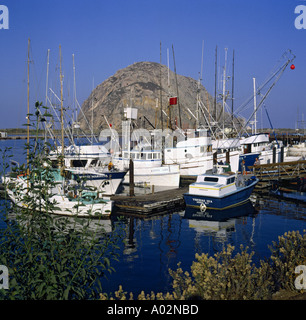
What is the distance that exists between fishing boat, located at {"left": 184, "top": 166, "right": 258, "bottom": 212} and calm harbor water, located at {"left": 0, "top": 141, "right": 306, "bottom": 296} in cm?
85

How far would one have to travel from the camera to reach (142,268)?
15789 mm

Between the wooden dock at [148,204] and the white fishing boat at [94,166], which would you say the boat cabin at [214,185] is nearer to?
the wooden dock at [148,204]

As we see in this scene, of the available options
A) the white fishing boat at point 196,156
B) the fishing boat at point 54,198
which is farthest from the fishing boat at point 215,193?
the white fishing boat at point 196,156

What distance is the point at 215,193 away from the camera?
83.6 ft

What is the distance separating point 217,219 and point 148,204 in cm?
571

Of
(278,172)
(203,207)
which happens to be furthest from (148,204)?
(278,172)

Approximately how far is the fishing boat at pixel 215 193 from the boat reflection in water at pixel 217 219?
0.42 m

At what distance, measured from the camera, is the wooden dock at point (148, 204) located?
1024 inches

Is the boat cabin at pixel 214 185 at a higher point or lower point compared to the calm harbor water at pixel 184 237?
higher

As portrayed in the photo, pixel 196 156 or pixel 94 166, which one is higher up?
pixel 196 156

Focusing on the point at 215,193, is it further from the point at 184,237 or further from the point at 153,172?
the point at 153,172

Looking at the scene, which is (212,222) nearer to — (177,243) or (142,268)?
(177,243)

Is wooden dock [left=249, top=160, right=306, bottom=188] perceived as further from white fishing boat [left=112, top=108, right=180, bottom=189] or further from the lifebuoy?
the lifebuoy
